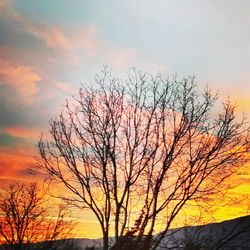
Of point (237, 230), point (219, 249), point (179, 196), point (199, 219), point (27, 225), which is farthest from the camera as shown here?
point (27, 225)

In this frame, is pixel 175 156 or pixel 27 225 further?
pixel 27 225

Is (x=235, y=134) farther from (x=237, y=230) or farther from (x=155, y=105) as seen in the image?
(x=237, y=230)

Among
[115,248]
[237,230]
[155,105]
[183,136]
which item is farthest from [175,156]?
[115,248]

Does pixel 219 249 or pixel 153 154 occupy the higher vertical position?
pixel 153 154

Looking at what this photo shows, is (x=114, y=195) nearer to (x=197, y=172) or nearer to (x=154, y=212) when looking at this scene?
(x=154, y=212)

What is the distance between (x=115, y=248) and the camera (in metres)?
7.09

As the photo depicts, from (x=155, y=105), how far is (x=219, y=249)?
26.8 ft

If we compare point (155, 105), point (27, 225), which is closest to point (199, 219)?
point (155, 105)

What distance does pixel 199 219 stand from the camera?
16250mm

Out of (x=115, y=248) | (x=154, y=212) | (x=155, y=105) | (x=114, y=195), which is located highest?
(x=155, y=105)

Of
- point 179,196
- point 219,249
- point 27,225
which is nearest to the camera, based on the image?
point 219,249

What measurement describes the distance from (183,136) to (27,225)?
18.1 m

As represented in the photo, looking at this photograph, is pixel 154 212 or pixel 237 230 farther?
pixel 154 212

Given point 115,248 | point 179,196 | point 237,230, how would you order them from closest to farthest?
point 115,248 < point 237,230 < point 179,196
